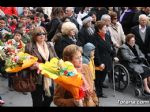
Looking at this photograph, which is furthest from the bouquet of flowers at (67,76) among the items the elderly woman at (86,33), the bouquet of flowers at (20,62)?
the elderly woman at (86,33)

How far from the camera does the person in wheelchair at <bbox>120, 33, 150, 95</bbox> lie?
9586 millimetres

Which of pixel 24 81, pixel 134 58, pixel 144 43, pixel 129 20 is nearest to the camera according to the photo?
pixel 24 81

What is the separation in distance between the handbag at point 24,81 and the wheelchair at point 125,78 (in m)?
2.89

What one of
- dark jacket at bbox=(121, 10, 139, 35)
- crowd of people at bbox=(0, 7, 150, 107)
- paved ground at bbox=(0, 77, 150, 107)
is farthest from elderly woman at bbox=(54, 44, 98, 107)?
dark jacket at bbox=(121, 10, 139, 35)

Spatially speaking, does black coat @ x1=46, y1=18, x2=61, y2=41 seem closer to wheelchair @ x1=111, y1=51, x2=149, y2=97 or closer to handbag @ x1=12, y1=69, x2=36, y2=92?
wheelchair @ x1=111, y1=51, x2=149, y2=97

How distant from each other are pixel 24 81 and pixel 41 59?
1.48 ft

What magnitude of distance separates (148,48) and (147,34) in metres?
0.33

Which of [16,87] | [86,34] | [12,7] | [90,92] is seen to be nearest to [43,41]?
[16,87]

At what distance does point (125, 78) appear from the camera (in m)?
9.90

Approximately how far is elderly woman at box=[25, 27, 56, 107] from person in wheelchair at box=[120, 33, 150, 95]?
8.67 ft

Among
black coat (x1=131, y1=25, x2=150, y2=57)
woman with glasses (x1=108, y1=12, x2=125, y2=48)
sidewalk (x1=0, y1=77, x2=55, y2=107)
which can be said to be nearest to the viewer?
sidewalk (x1=0, y1=77, x2=55, y2=107)

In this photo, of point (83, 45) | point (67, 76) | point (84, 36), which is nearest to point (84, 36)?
point (84, 36)

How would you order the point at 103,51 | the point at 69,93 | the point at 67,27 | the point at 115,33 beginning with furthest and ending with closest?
the point at 115,33
the point at 103,51
the point at 67,27
the point at 69,93

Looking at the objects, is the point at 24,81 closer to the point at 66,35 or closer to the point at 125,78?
the point at 66,35
